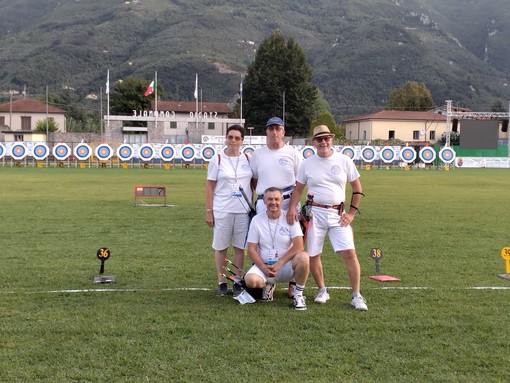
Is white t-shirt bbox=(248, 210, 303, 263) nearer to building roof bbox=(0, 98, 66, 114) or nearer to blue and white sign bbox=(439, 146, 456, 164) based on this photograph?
blue and white sign bbox=(439, 146, 456, 164)

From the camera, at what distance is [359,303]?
561 cm

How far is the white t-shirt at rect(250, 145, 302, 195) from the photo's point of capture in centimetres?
590

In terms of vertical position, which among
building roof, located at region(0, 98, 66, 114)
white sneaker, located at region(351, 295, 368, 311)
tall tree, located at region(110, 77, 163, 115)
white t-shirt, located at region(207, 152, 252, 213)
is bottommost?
white sneaker, located at region(351, 295, 368, 311)

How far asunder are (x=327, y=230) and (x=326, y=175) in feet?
1.85

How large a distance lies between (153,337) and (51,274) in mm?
2774

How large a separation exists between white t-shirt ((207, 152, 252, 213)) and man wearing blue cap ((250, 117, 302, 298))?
0.19 metres

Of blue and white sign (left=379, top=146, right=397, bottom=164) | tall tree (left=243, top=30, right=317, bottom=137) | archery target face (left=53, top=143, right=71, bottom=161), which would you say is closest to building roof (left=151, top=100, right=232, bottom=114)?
tall tree (left=243, top=30, right=317, bottom=137)

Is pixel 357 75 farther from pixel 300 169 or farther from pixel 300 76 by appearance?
pixel 300 169

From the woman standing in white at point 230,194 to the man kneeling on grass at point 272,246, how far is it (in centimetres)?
34

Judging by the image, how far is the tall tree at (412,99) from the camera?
9019 centimetres

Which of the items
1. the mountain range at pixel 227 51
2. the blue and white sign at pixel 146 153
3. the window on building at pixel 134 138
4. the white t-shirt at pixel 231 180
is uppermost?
the mountain range at pixel 227 51

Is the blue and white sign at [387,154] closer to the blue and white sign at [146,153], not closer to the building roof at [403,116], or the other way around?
the blue and white sign at [146,153]

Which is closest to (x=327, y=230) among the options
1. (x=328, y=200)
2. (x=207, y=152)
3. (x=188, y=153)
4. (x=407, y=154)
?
(x=328, y=200)

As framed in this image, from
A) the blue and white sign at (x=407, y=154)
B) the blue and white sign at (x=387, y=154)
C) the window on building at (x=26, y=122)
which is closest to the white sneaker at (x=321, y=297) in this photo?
the blue and white sign at (x=387, y=154)
